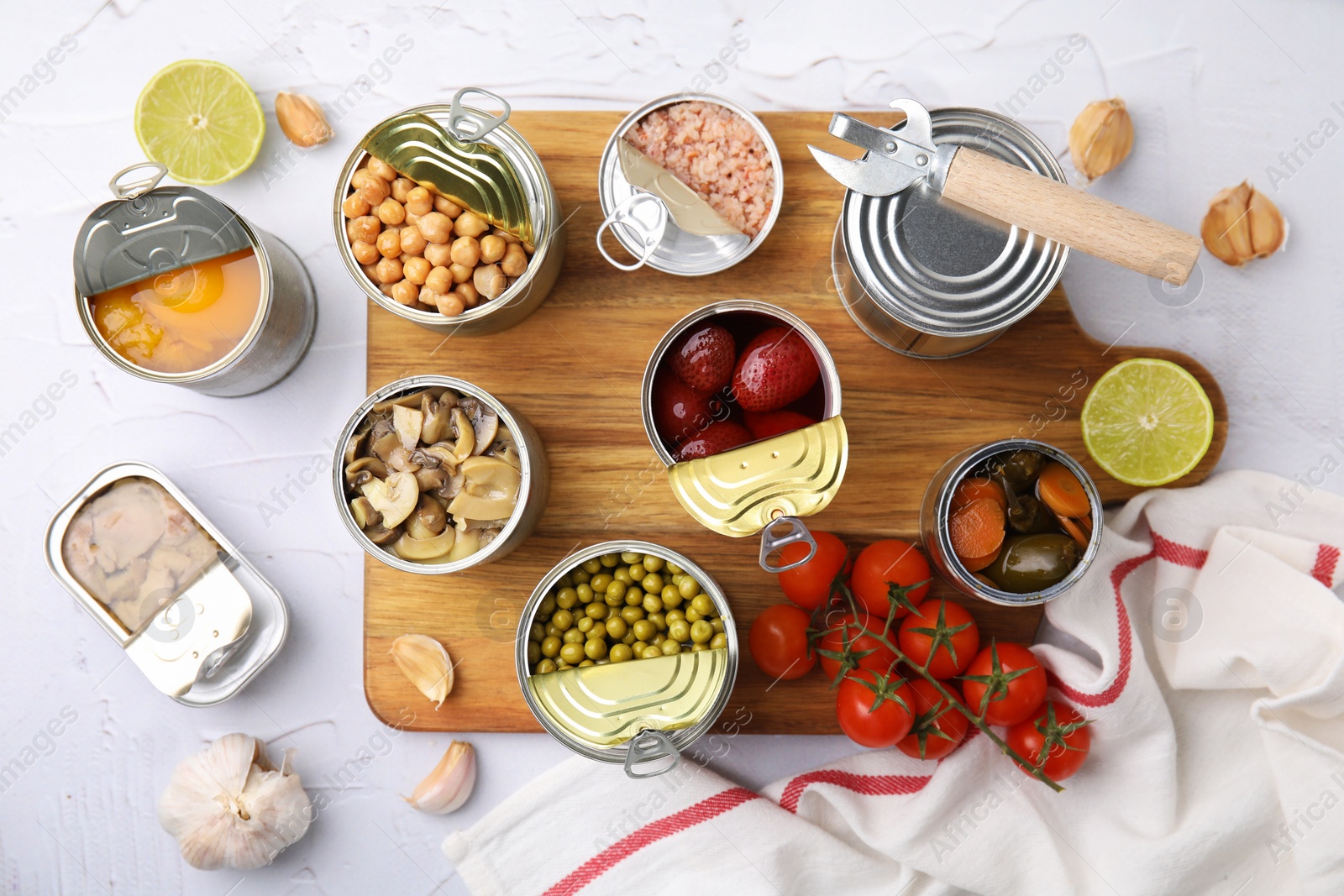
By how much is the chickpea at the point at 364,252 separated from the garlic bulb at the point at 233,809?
861 mm

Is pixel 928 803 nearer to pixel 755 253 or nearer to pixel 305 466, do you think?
pixel 755 253

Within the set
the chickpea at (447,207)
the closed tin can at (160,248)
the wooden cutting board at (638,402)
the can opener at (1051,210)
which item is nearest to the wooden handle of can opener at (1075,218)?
the can opener at (1051,210)

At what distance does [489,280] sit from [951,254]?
0.66 meters

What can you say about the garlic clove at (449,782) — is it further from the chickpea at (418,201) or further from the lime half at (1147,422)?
the lime half at (1147,422)

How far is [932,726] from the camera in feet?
4.11

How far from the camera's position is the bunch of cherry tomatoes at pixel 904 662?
1217 millimetres

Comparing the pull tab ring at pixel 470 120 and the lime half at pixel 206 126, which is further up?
the pull tab ring at pixel 470 120

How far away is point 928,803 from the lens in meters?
1.32

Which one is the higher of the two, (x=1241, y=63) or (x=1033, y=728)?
(x=1241, y=63)

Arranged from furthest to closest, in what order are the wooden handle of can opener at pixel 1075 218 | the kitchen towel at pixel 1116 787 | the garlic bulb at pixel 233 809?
the garlic bulb at pixel 233 809 < the kitchen towel at pixel 1116 787 < the wooden handle of can opener at pixel 1075 218

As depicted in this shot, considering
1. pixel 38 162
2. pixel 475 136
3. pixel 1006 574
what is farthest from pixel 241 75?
pixel 1006 574

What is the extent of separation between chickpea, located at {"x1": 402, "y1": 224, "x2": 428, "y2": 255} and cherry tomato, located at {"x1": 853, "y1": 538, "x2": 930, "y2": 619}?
802mm

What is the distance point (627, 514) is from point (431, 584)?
A: 1.10 feet

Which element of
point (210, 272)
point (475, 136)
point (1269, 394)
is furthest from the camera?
point (1269, 394)
